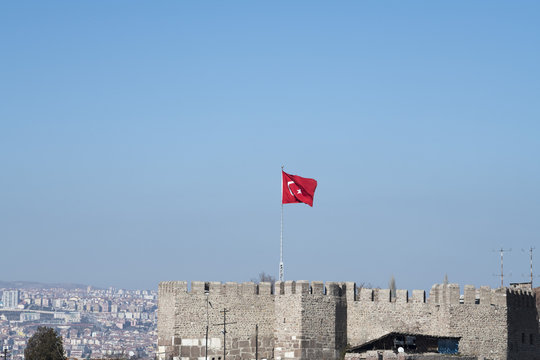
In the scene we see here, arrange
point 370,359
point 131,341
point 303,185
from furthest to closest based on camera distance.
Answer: point 131,341
point 303,185
point 370,359

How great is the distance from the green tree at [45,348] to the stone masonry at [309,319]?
1588cm

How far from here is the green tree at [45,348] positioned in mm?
61094

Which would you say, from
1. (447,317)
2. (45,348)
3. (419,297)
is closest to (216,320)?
(419,297)

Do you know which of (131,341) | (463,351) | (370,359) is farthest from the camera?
(131,341)

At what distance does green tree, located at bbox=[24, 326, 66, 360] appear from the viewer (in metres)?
61.1

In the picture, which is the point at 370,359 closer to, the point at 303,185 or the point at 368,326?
the point at 368,326

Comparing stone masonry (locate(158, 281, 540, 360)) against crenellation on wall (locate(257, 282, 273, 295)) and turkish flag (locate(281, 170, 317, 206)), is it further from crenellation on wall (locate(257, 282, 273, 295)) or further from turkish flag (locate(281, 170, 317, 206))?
turkish flag (locate(281, 170, 317, 206))

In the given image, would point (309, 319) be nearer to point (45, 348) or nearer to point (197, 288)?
point (197, 288)

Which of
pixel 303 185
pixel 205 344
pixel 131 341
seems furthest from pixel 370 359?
pixel 131 341

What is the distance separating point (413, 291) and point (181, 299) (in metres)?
11.6

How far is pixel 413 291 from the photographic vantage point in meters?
47.7

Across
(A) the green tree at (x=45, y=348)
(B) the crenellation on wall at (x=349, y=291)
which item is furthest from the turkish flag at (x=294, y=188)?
(A) the green tree at (x=45, y=348)

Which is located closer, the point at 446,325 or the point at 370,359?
the point at 370,359

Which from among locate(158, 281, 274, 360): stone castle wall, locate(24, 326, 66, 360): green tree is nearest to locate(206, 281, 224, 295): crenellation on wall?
locate(158, 281, 274, 360): stone castle wall
